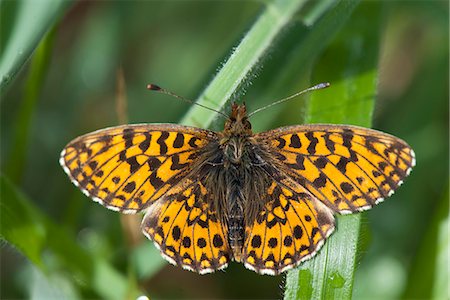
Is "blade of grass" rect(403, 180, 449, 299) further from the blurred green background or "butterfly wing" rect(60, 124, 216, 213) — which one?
"butterfly wing" rect(60, 124, 216, 213)

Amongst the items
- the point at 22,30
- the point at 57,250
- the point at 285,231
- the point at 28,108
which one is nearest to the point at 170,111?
the point at 28,108

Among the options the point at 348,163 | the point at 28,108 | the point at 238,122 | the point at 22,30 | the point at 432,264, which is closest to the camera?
the point at 22,30

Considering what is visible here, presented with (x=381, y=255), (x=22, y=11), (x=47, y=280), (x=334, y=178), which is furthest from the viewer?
(x=381, y=255)

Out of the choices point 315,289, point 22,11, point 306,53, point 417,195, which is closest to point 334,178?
point 315,289

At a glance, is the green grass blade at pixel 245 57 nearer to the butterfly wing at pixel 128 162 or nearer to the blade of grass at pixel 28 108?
the butterfly wing at pixel 128 162

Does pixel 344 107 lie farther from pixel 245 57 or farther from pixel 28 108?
pixel 28 108

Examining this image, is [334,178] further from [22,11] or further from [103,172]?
[22,11]
